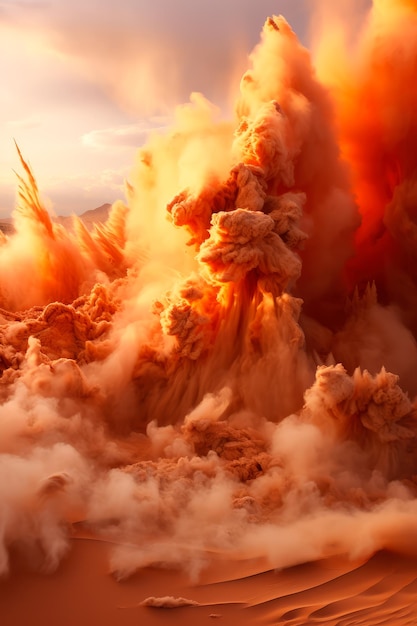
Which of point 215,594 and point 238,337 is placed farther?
point 238,337

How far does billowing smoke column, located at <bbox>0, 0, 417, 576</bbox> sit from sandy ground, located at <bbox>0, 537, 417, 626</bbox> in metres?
0.15

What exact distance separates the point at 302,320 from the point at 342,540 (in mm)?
4361

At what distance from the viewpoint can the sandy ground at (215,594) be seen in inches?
157

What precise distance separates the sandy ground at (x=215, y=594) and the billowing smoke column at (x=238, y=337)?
0.50 feet

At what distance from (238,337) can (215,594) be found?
4296mm

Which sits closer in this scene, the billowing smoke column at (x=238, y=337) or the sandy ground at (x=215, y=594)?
the sandy ground at (x=215, y=594)

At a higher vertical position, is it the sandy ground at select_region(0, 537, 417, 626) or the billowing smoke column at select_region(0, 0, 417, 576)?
the billowing smoke column at select_region(0, 0, 417, 576)

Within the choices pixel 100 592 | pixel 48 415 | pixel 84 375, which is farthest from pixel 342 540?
pixel 84 375

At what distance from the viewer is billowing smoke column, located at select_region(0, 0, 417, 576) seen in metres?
5.27

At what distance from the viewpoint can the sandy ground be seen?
4000mm

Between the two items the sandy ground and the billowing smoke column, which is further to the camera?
the billowing smoke column

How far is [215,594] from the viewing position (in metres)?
4.34

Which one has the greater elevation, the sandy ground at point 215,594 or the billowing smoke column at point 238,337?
the billowing smoke column at point 238,337

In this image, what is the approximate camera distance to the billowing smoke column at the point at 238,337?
5.27 meters
